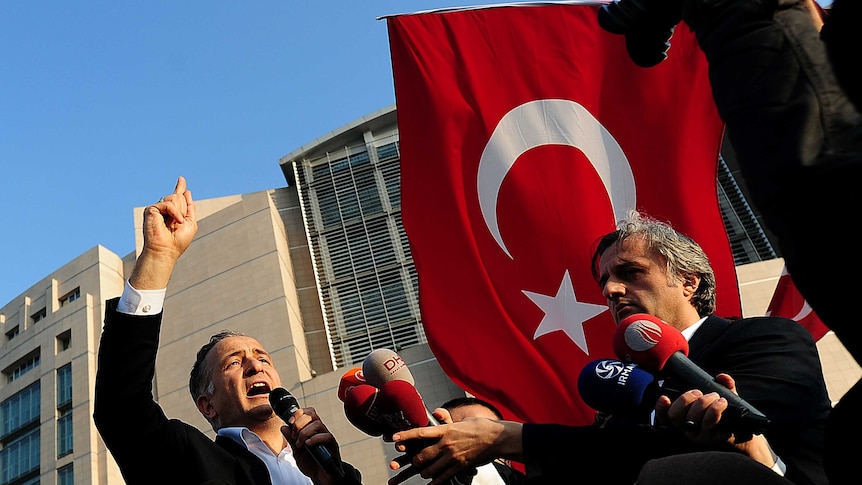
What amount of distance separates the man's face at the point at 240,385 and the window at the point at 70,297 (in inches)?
1001

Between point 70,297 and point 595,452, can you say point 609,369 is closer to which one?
point 595,452

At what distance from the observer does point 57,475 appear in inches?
966

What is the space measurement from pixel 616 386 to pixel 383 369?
730 mm

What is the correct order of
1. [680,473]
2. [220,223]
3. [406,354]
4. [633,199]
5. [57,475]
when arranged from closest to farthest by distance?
[680,473] → [633,199] → [406,354] → [57,475] → [220,223]

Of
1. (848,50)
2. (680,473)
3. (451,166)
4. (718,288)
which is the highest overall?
(451,166)

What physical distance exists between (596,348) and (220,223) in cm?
2183

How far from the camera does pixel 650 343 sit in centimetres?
206

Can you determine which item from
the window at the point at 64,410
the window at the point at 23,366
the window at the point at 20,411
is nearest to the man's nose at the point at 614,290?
the window at the point at 64,410

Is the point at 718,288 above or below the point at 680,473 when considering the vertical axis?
above

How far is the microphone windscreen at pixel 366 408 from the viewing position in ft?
8.04

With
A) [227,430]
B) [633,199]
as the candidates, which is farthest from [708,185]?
[227,430]

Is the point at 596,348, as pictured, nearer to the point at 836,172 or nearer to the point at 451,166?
the point at 451,166

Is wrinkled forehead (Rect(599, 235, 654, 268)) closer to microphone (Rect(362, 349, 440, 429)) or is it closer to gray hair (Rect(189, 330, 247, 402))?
microphone (Rect(362, 349, 440, 429))

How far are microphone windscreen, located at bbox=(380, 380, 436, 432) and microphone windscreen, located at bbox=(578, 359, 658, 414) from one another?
0.43 meters
